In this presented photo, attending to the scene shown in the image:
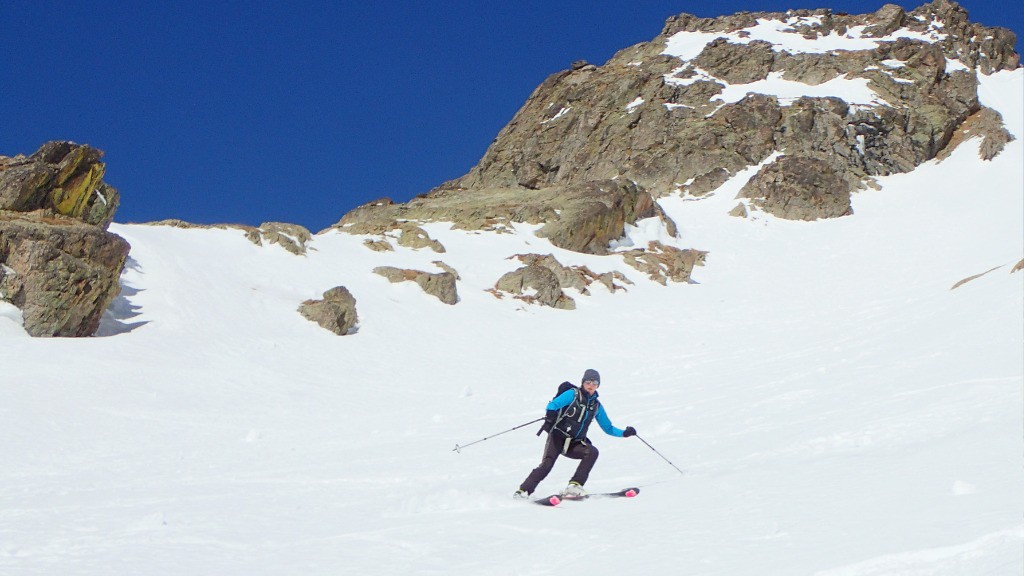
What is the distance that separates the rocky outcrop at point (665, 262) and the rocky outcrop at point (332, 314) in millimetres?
17214

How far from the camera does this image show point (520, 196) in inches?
1874

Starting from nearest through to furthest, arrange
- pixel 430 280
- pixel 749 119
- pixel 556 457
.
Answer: pixel 556 457 < pixel 430 280 < pixel 749 119

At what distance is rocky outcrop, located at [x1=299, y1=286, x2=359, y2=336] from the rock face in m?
5.04

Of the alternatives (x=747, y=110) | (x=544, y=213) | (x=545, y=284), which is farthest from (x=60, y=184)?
(x=747, y=110)

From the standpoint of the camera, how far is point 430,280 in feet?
90.2

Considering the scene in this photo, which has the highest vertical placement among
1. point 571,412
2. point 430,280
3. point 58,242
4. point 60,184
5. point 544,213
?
point 544,213

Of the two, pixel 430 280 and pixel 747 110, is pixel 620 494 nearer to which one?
pixel 430 280

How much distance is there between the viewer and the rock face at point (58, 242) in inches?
655

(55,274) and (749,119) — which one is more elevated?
(749,119)

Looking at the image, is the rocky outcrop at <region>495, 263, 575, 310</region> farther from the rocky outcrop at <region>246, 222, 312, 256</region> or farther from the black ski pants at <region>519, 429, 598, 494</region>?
the black ski pants at <region>519, 429, 598, 494</region>

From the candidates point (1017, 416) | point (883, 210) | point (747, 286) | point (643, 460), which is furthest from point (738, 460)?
point (883, 210)

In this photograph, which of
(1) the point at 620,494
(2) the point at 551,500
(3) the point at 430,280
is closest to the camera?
(2) the point at 551,500

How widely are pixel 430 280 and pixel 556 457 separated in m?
19.5

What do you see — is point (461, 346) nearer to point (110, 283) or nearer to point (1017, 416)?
point (110, 283)
